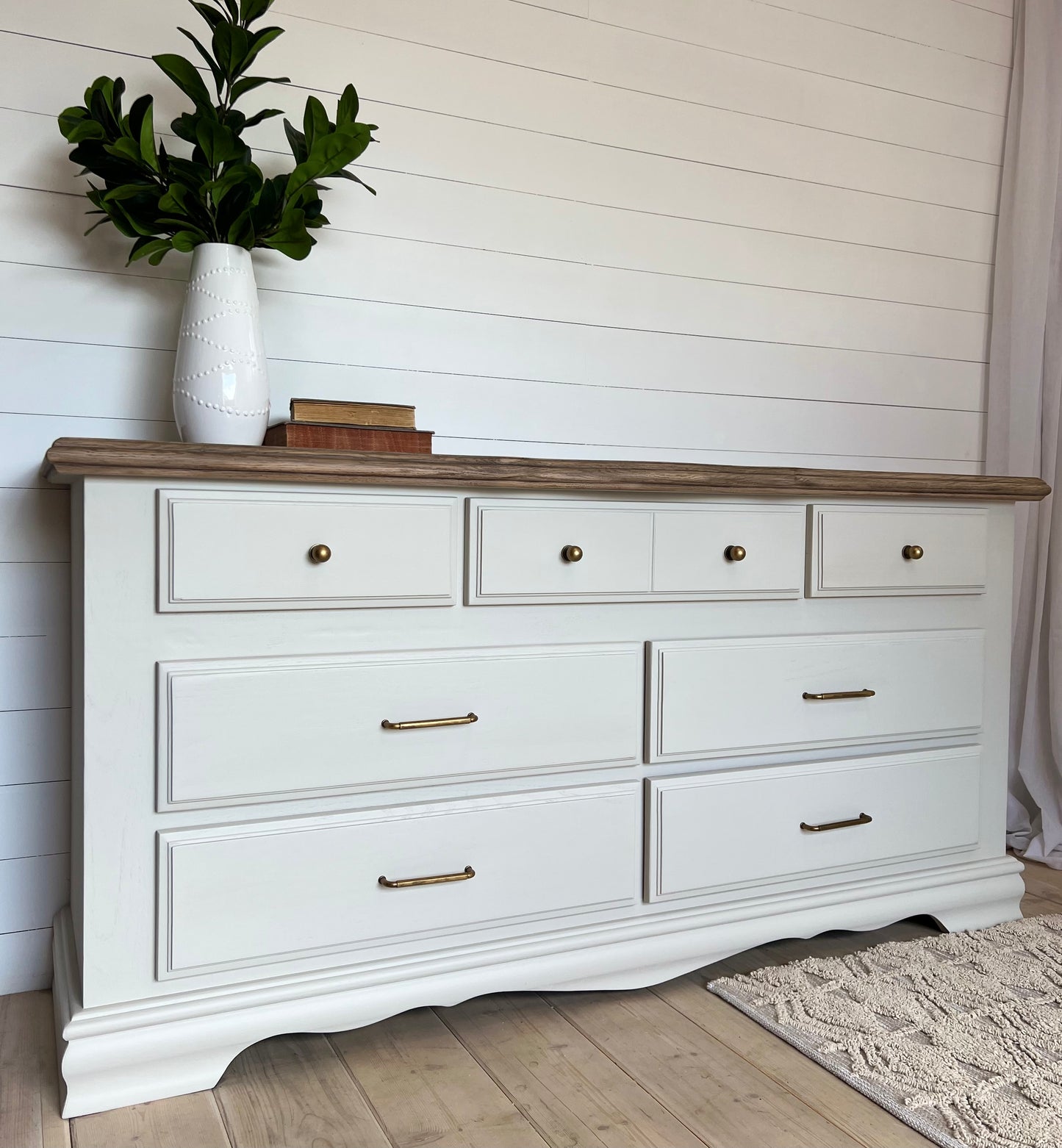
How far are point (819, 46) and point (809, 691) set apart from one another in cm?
152

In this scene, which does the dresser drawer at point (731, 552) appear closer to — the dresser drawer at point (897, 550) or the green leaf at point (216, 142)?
the dresser drawer at point (897, 550)

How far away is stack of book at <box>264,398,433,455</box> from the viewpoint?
1583mm

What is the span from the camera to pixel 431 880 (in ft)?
4.88

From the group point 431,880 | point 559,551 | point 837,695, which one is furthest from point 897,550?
point 431,880

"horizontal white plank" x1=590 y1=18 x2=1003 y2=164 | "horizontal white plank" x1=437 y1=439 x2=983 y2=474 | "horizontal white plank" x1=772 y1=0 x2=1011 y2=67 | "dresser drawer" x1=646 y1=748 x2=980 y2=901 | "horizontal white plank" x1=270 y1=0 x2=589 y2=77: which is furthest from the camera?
"horizontal white plank" x1=772 y1=0 x2=1011 y2=67

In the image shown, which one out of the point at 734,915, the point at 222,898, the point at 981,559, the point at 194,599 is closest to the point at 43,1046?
the point at 222,898

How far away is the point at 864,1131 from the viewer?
1297 millimetres

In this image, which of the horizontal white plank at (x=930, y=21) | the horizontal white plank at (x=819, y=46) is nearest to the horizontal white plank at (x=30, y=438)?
the horizontal white plank at (x=819, y=46)

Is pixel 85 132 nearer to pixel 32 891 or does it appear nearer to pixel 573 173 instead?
pixel 573 173

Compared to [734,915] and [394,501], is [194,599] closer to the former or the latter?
[394,501]

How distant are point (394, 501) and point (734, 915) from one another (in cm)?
89

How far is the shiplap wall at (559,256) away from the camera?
170cm

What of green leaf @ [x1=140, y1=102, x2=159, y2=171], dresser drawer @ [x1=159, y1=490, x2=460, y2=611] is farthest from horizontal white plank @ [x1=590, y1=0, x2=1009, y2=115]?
dresser drawer @ [x1=159, y1=490, x2=460, y2=611]

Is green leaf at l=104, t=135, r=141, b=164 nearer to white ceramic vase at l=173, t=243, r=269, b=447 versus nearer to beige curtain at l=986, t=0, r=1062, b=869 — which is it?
white ceramic vase at l=173, t=243, r=269, b=447
